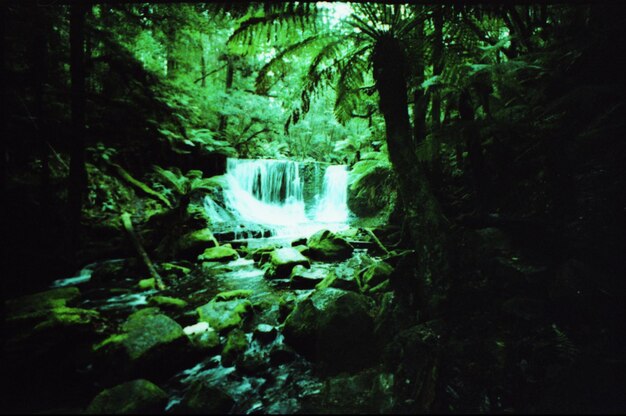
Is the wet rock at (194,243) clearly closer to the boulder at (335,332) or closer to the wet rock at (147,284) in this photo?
the wet rock at (147,284)

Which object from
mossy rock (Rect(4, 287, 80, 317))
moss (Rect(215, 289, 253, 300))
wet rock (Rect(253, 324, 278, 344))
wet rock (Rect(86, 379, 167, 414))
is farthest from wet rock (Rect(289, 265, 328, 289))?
mossy rock (Rect(4, 287, 80, 317))

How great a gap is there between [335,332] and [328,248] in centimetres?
395

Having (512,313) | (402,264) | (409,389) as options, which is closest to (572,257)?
(512,313)

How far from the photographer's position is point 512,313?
2086 millimetres

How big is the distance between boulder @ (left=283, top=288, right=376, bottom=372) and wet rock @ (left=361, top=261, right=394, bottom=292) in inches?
35.0

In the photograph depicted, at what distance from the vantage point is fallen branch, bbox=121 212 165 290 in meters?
4.98

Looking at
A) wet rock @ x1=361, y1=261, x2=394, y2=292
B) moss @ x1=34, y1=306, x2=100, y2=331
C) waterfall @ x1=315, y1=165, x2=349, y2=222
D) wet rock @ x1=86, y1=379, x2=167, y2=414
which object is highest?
waterfall @ x1=315, y1=165, x2=349, y2=222

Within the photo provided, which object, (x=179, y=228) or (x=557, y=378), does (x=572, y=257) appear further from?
(x=179, y=228)

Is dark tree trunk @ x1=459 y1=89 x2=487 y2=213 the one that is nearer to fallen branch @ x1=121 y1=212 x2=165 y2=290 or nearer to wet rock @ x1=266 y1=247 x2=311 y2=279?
wet rock @ x1=266 y1=247 x2=311 y2=279

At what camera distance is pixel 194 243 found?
6730 mm

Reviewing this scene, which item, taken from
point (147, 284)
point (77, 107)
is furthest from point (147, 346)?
point (77, 107)

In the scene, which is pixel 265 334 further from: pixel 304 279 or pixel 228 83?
pixel 228 83

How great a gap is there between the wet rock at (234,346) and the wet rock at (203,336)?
14 cm

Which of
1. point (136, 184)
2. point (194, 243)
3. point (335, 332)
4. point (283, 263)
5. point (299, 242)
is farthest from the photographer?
point (136, 184)
